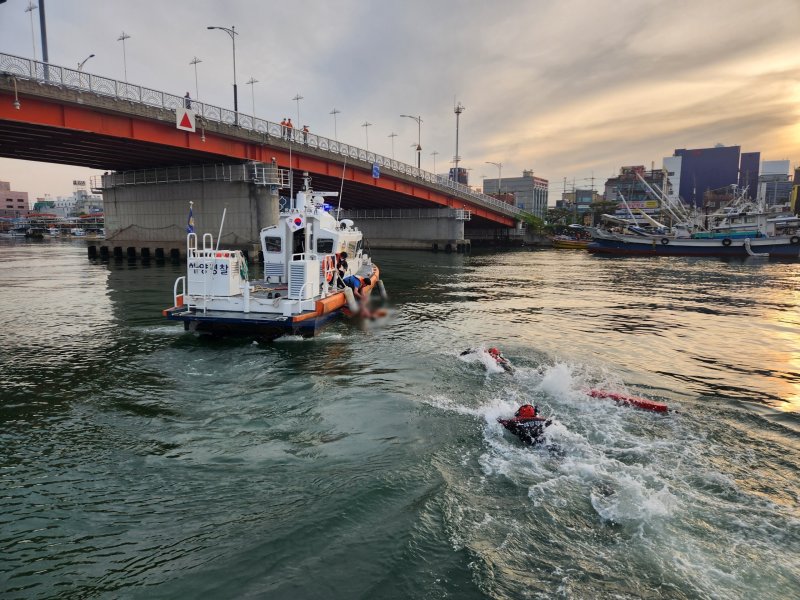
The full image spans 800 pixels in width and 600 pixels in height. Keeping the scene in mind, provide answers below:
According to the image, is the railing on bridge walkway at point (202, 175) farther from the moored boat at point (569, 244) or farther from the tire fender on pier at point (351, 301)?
the moored boat at point (569, 244)

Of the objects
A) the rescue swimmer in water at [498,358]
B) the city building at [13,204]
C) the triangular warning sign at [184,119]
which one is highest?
the city building at [13,204]

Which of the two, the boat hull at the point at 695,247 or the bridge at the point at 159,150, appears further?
the boat hull at the point at 695,247

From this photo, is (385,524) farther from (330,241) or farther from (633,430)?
(330,241)

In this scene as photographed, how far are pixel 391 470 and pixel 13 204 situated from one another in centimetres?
24614

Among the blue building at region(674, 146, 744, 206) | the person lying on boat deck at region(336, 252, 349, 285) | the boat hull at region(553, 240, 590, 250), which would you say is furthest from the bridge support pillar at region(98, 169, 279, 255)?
the blue building at region(674, 146, 744, 206)

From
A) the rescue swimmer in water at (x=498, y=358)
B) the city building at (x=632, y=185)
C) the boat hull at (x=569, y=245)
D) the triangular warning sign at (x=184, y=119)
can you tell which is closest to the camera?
the rescue swimmer in water at (x=498, y=358)

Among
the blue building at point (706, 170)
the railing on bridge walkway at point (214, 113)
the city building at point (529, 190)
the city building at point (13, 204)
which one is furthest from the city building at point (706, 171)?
the city building at point (13, 204)

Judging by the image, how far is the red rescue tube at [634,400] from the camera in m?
8.70

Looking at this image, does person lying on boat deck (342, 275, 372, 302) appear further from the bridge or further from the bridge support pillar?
the bridge support pillar

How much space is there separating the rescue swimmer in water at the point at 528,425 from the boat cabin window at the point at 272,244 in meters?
12.5

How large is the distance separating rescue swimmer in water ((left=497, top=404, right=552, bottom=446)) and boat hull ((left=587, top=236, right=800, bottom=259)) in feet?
184

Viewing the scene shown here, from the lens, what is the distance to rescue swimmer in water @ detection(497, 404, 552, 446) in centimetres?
738

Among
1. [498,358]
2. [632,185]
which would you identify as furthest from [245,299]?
[632,185]

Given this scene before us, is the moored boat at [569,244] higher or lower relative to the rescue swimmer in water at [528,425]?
higher
